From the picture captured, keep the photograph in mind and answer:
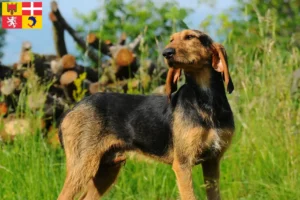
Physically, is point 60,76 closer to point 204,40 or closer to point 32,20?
point 32,20

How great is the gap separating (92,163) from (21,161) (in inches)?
62.3

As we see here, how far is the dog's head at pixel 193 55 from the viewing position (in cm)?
488

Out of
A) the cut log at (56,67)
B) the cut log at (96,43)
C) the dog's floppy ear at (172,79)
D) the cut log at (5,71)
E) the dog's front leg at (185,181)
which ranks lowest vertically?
the dog's front leg at (185,181)

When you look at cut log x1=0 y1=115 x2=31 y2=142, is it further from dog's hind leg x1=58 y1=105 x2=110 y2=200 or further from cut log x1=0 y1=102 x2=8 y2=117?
dog's hind leg x1=58 y1=105 x2=110 y2=200

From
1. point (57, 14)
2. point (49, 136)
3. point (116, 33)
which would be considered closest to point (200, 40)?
point (49, 136)

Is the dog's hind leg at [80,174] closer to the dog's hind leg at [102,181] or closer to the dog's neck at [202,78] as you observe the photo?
the dog's hind leg at [102,181]

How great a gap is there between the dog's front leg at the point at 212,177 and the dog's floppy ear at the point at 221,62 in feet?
2.10

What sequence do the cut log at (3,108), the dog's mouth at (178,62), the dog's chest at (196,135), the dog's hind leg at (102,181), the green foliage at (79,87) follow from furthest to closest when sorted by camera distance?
the cut log at (3,108) → the green foliage at (79,87) → the dog's hind leg at (102,181) → the dog's chest at (196,135) → the dog's mouth at (178,62)

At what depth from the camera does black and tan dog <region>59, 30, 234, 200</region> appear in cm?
507

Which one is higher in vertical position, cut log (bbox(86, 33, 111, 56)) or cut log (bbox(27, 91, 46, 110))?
cut log (bbox(86, 33, 111, 56))

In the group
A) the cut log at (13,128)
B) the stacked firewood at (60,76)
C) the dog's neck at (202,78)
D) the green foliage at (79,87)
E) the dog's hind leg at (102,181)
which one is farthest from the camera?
the stacked firewood at (60,76)

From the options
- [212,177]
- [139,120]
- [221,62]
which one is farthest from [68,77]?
[221,62]

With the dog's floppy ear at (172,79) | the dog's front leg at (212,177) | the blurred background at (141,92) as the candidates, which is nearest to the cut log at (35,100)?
the blurred background at (141,92)

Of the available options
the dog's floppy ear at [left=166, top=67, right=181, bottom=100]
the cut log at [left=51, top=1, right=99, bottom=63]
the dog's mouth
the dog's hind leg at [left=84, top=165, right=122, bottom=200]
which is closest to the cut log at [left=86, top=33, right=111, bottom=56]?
the cut log at [left=51, top=1, right=99, bottom=63]
